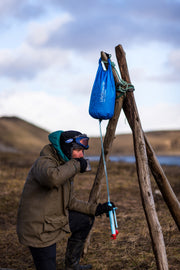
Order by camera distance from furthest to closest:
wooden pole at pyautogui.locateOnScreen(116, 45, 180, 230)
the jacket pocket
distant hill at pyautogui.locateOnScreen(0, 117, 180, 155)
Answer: distant hill at pyautogui.locateOnScreen(0, 117, 180, 155) → wooden pole at pyautogui.locateOnScreen(116, 45, 180, 230) → the jacket pocket

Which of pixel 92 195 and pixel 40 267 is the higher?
pixel 92 195

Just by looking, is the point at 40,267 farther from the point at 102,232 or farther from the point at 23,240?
the point at 102,232

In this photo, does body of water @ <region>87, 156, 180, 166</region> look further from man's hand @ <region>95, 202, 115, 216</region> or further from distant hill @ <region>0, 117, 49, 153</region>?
distant hill @ <region>0, 117, 49, 153</region>

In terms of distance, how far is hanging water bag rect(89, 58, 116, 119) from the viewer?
4441 mm

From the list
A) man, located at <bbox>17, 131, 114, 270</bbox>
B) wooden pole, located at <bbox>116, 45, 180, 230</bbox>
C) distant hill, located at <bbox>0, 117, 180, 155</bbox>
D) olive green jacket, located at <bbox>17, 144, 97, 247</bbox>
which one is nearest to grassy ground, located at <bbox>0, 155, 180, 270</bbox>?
wooden pole, located at <bbox>116, 45, 180, 230</bbox>

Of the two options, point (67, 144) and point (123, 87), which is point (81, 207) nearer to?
point (67, 144)

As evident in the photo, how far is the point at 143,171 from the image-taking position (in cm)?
431

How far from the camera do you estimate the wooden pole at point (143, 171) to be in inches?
160

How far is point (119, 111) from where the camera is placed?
4.61m

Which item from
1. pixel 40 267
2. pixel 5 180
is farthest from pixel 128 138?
pixel 40 267

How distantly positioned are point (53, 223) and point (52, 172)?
24.8 inches

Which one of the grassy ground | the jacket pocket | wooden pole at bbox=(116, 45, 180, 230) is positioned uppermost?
wooden pole at bbox=(116, 45, 180, 230)

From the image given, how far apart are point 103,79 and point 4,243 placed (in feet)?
12.2

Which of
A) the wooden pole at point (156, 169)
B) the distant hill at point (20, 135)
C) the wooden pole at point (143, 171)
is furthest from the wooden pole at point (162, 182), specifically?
the distant hill at point (20, 135)
